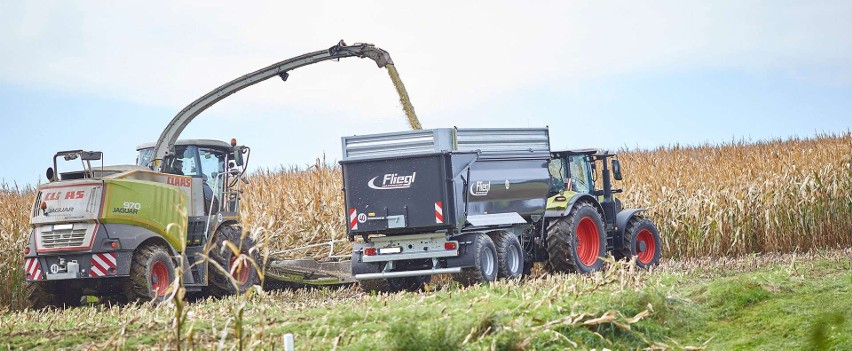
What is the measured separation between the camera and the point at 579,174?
1641 cm

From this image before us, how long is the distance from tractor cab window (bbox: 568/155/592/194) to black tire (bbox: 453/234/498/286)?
9.68 ft

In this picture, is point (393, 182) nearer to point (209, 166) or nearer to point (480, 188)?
point (480, 188)

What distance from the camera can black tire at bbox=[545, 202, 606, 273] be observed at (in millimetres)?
14648

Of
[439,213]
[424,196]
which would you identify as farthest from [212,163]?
[439,213]

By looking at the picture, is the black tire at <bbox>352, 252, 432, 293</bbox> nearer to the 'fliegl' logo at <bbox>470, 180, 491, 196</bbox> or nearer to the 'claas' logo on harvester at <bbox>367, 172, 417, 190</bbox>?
the 'claas' logo on harvester at <bbox>367, 172, 417, 190</bbox>

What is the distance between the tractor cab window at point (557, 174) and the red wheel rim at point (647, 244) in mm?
1918

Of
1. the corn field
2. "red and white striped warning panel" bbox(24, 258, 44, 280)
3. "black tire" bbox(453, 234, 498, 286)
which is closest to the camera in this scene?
"black tire" bbox(453, 234, 498, 286)

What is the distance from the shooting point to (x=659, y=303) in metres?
9.02

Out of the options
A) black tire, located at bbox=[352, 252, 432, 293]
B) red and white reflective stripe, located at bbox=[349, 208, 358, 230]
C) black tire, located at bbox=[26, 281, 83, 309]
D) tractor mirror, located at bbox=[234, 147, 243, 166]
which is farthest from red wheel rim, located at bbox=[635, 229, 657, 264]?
black tire, located at bbox=[26, 281, 83, 309]

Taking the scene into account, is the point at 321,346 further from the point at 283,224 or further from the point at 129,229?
the point at 283,224

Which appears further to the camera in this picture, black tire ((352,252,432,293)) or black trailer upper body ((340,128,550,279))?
black tire ((352,252,432,293))

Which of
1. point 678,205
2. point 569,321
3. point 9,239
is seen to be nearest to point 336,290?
point 9,239

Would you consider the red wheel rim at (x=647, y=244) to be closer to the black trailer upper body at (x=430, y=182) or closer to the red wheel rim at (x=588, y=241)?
the red wheel rim at (x=588, y=241)

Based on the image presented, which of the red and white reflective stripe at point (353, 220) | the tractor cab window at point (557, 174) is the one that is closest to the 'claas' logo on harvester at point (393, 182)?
the red and white reflective stripe at point (353, 220)
